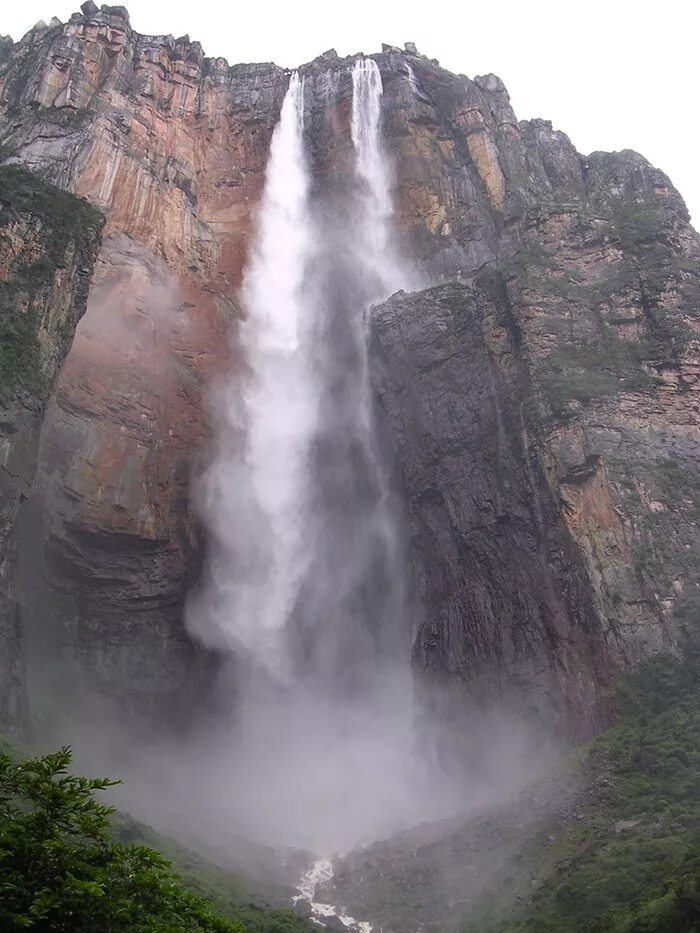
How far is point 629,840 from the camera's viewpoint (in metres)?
17.0

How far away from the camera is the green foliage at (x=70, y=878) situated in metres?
6.33

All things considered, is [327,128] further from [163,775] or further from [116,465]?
[163,775]

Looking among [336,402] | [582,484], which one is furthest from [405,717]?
[336,402]

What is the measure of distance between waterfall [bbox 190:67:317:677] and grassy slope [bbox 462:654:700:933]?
15.5 metres

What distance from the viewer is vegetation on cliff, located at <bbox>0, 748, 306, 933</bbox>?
20.8ft

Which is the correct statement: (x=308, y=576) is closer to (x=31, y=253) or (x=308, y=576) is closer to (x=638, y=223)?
(x=31, y=253)

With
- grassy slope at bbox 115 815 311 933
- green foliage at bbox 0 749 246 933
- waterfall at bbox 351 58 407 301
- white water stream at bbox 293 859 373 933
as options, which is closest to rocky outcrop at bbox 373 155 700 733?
waterfall at bbox 351 58 407 301

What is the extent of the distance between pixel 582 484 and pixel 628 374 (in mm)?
5611

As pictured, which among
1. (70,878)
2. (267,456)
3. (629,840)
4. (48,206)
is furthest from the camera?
(267,456)

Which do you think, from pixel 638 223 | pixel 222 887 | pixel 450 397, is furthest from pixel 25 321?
pixel 638 223

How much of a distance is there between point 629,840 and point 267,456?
23.9m

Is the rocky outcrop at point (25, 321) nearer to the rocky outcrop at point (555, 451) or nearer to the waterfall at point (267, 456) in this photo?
the waterfall at point (267, 456)

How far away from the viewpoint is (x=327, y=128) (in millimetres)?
46938

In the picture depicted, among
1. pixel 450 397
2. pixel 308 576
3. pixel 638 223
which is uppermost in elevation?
pixel 638 223
